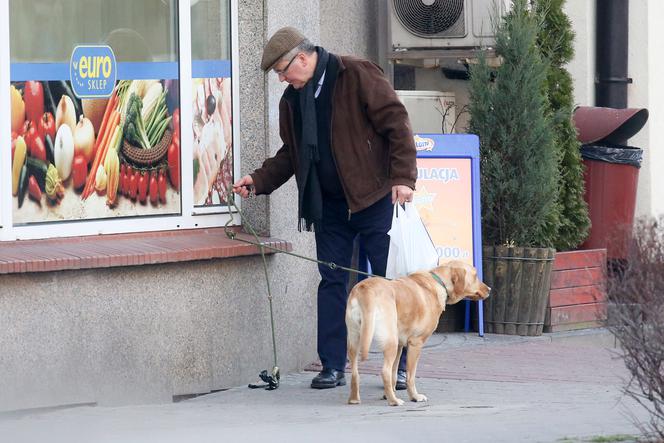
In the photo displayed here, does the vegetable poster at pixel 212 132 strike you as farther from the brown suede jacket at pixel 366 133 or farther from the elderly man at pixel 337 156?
the brown suede jacket at pixel 366 133

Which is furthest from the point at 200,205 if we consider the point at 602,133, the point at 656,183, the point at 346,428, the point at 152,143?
the point at 656,183

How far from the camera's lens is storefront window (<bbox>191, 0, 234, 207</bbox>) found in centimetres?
776

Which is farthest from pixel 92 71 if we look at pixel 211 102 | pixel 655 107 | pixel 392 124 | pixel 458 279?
pixel 655 107

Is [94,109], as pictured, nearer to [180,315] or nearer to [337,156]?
[180,315]

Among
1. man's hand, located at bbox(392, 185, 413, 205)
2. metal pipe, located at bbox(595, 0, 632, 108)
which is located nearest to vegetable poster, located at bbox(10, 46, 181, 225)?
man's hand, located at bbox(392, 185, 413, 205)

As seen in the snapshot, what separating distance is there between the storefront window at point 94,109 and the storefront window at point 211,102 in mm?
144

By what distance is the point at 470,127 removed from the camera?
9750 mm

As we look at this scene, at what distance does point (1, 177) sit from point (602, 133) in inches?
232

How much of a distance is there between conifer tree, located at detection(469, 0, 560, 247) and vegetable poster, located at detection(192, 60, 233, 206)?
240cm

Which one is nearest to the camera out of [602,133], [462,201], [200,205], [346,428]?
[346,428]

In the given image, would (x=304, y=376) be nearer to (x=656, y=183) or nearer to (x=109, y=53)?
(x=109, y=53)

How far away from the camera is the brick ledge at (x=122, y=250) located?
661cm

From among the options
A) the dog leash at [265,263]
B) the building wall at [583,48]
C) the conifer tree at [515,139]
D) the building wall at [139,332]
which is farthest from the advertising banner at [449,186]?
the building wall at [583,48]

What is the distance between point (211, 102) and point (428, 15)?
290 cm
